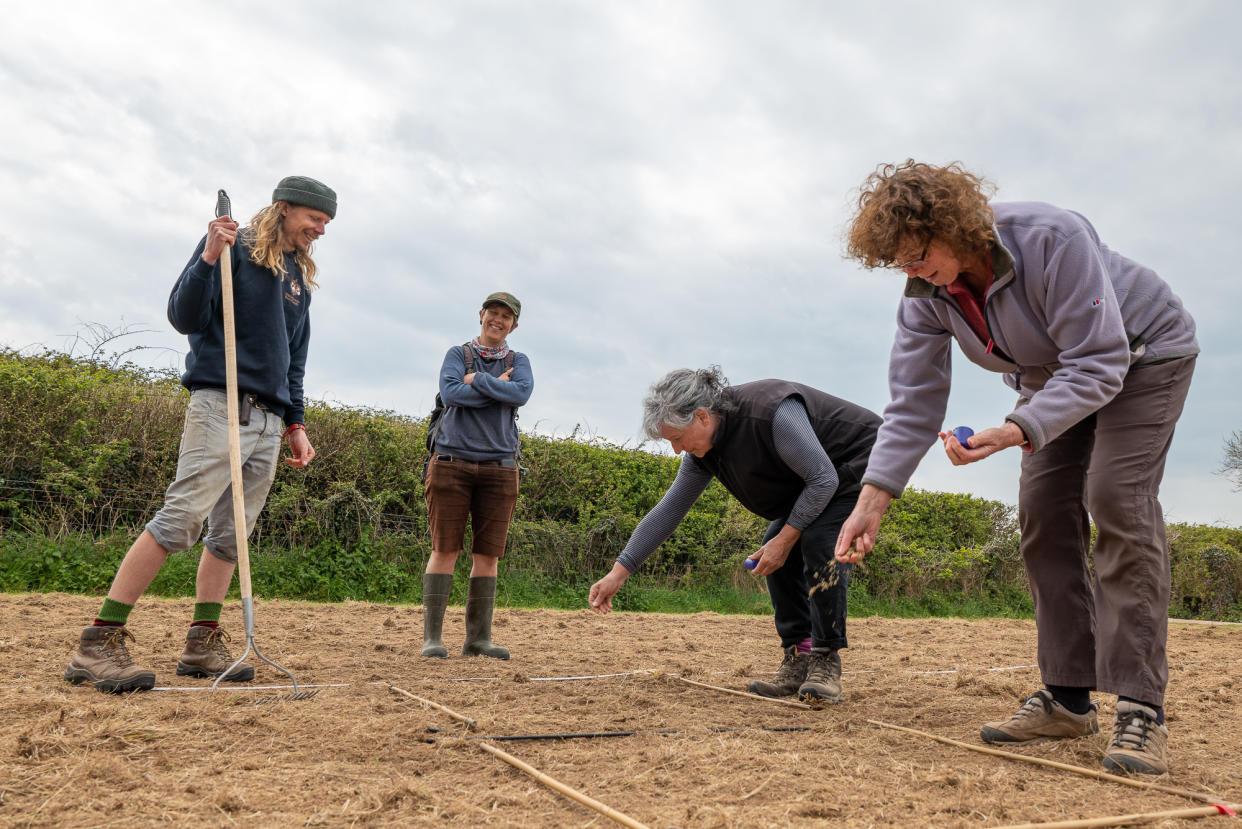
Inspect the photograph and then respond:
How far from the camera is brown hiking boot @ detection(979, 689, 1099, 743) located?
2725 millimetres

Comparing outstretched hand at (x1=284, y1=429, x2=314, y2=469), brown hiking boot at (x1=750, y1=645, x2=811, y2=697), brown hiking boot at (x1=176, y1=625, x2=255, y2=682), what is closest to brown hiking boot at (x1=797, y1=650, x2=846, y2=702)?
brown hiking boot at (x1=750, y1=645, x2=811, y2=697)

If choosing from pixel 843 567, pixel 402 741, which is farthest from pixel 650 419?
pixel 402 741

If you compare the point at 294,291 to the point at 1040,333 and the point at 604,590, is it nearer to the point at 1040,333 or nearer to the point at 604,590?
the point at 604,590

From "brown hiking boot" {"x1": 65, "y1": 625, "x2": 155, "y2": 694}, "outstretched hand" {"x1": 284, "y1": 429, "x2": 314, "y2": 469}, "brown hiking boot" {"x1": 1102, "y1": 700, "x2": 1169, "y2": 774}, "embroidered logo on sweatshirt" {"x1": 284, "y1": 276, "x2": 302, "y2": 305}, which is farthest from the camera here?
"outstretched hand" {"x1": 284, "y1": 429, "x2": 314, "y2": 469}

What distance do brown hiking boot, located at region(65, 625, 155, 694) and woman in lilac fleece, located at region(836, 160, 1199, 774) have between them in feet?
7.98

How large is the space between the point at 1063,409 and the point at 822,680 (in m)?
1.53

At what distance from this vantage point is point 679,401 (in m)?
3.42

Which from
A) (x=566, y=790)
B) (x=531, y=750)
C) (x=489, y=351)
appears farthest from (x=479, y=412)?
(x=566, y=790)

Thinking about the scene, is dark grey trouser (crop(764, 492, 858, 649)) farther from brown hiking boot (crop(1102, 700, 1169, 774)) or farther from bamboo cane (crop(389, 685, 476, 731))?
bamboo cane (crop(389, 685, 476, 731))

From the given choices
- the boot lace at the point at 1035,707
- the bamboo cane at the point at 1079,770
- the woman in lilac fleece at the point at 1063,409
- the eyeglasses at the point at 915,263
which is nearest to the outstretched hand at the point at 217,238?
the woman in lilac fleece at the point at 1063,409

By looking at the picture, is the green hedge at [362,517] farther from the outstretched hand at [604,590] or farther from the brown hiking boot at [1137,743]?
the brown hiking boot at [1137,743]

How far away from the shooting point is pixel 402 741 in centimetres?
250

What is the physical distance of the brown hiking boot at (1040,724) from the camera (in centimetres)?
272

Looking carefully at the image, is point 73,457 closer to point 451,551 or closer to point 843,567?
point 451,551
